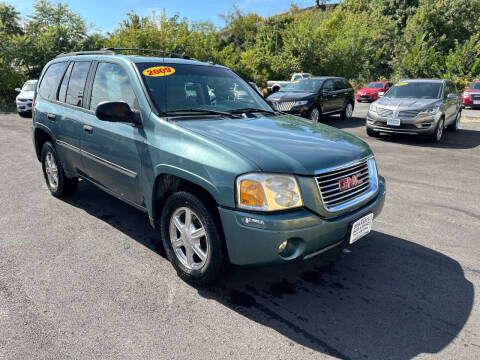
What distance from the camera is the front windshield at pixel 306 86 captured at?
1258 centimetres

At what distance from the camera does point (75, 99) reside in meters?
4.06

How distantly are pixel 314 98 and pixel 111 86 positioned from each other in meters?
9.44

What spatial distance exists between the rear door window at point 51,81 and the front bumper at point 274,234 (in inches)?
131

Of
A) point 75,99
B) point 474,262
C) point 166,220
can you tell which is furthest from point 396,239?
point 75,99

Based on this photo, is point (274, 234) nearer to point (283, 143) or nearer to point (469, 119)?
point (283, 143)

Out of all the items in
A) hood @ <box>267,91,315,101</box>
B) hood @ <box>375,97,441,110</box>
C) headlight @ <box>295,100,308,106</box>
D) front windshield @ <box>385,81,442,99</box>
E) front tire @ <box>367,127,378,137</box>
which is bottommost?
front tire @ <box>367,127,378,137</box>

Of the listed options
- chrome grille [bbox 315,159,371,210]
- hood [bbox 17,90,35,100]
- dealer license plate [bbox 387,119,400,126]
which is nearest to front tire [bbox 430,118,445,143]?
dealer license plate [bbox 387,119,400,126]

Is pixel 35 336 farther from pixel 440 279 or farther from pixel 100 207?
pixel 440 279

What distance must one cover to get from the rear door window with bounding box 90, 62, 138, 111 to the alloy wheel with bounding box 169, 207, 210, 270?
113 cm

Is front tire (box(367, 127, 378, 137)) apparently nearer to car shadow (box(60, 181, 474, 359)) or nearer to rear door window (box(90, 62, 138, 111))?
car shadow (box(60, 181, 474, 359))

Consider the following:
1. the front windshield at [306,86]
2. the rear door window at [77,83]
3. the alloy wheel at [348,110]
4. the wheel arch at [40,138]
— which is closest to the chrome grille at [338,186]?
the rear door window at [77,83]

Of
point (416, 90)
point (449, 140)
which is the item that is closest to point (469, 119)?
point (449, 140)

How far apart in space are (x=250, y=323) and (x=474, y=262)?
2314 millimetres

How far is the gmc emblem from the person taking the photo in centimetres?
270
